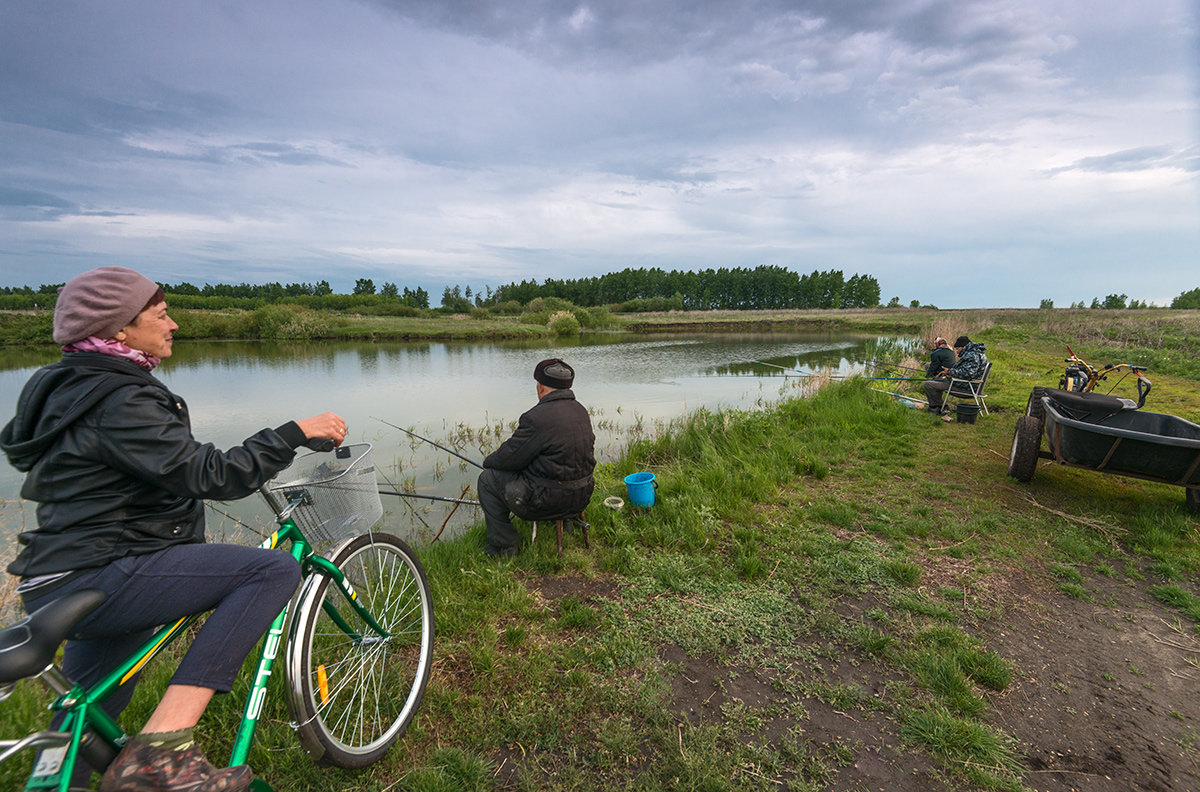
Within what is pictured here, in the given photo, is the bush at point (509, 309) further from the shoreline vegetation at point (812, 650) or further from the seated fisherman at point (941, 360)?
the shoreline vegetation at point (812, 650)

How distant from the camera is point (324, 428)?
1910 millimetres

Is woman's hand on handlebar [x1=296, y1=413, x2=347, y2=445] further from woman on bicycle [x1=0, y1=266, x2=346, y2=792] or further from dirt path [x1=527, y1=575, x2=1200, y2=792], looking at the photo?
dirt path [x1=527, y1=575, x2=1200, y2=792]

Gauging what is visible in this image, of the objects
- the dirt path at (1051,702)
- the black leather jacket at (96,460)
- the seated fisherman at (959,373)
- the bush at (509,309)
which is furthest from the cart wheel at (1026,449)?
the bush at (509,309)

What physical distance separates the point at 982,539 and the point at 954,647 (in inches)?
75.7

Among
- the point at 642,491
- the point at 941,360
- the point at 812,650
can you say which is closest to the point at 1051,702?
the point at 812,650

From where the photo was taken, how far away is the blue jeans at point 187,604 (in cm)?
150

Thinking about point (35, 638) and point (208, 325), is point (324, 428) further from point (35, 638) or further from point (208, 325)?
point (208, 325)

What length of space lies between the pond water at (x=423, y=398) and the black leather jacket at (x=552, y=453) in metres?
2.36

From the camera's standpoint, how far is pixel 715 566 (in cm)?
404

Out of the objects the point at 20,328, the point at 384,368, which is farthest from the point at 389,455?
the point at 20,328

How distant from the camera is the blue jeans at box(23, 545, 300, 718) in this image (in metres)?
1.50

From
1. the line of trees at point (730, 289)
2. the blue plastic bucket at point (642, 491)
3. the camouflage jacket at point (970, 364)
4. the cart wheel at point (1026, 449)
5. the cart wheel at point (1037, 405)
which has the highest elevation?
the line of trees at point (730, 289)

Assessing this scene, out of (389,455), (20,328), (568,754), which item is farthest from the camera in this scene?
(20,328)

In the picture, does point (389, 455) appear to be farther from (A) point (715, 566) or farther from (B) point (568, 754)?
(B) point (568, 754)
